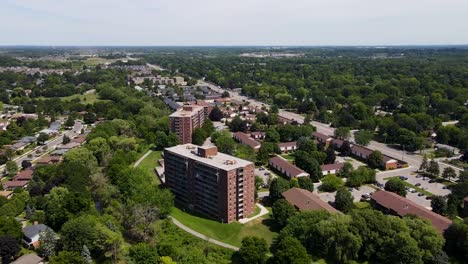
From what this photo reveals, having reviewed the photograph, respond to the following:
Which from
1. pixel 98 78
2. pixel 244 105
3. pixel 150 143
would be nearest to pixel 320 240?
pixel 150 143

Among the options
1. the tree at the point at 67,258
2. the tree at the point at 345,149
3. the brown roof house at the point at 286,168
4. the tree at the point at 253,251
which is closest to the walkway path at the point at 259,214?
the tree at the point at 253,251

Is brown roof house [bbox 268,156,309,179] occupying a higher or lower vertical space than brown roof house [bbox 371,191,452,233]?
lower

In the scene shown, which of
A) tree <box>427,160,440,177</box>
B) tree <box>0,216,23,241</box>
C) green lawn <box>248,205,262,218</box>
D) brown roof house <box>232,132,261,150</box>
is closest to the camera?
tree <box>0,216,23,241</box>

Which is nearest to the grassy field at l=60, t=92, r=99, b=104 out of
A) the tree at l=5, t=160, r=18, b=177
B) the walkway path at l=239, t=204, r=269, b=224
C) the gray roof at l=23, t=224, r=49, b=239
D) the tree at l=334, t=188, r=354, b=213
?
the tree at l=5, t=160, r=18, b=177

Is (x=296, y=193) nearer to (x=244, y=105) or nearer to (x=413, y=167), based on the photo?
(x=413, y=167)

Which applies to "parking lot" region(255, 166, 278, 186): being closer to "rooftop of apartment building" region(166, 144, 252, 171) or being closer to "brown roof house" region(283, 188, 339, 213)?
"brown roof house" region(283, 188, 339, 213)

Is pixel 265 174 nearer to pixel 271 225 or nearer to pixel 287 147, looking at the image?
pixel 287 147

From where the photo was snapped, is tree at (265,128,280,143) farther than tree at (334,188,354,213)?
Yes

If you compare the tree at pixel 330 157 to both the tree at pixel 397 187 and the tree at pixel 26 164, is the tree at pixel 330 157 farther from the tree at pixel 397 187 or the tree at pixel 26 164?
the tree at pixel 26 164

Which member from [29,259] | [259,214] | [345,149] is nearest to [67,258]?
[29,259]
